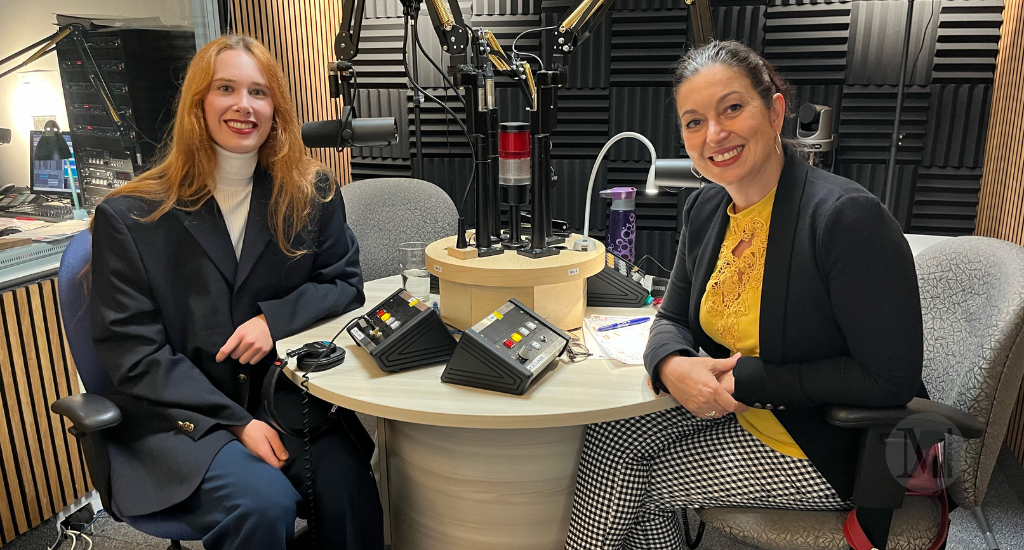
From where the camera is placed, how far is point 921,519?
4.78ft

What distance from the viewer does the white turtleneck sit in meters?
1.91

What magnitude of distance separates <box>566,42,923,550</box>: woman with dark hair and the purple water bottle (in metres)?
0.52

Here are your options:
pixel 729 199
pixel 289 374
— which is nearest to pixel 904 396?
pixel 729 199

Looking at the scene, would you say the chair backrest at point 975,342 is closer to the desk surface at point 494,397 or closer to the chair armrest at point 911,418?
the chair armrest at point 911,418

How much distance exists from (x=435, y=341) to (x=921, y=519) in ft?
3.92

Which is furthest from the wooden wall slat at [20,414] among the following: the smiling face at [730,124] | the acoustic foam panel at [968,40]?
the acoustic foam panel at [968,40]

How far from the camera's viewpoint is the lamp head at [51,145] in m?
2.57

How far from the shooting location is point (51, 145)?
2609mm

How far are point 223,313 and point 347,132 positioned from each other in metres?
0.61

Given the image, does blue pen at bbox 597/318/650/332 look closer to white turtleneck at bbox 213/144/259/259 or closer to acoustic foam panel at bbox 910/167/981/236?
white turtleneck at bbox 213/144/259/259

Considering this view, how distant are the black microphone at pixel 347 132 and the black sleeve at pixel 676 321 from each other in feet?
2.94

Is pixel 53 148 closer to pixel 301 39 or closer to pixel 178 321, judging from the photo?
pixel 178 321

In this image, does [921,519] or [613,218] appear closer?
[921,519]

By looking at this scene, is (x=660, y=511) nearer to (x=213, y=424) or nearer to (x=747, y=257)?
(x=747, y=257)
